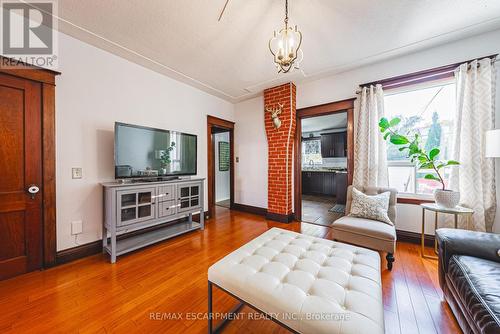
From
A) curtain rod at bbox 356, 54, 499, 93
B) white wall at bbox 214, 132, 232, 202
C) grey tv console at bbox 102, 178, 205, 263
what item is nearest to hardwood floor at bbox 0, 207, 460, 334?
grey tv console at bbox 102, 178, 205, 263

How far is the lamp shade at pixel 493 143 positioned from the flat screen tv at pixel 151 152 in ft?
11.9

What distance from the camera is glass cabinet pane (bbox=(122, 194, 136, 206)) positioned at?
85.0 inches

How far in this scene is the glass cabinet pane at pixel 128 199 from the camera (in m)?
2.16

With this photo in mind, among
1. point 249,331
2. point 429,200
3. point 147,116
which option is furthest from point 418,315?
point 147,116

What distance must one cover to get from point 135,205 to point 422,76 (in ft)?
13.6

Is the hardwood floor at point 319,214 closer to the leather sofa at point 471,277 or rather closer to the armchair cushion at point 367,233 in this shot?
the armchair cushion at point 367,233

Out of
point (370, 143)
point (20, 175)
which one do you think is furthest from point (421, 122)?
point (20, 175)

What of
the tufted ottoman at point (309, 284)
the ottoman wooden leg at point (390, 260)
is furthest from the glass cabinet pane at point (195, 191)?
the ottoman wooden leg at point (390, 260)

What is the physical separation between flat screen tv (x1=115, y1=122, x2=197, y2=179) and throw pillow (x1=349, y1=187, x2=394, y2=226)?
2.56 m

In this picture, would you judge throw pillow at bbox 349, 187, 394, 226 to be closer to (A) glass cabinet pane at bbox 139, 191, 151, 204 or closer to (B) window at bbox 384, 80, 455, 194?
(B) window at bbox 384, 80, 455, 194

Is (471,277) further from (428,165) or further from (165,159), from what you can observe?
(165,159)

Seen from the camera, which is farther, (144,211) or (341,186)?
(341,186)

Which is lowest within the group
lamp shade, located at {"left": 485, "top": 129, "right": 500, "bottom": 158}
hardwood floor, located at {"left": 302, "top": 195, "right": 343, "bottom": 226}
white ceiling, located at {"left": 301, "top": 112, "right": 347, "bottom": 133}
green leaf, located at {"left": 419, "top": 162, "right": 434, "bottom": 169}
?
hardwood floor, located at {"left": 302, "top": 195, "right": 343, "bottom": 226}

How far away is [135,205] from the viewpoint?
2244mm
